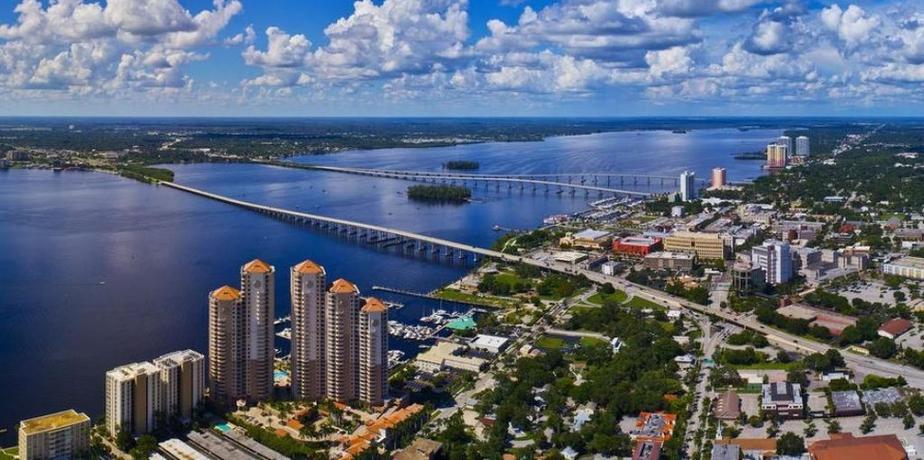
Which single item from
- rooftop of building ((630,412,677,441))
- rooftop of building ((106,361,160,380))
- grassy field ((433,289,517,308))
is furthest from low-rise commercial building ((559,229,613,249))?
rooftop of building ((106,361,160,380))

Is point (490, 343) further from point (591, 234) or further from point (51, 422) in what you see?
point (591, 234)

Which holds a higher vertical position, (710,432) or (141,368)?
(141,368)

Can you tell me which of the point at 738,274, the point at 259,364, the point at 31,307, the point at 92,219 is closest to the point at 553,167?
the point at 92,219

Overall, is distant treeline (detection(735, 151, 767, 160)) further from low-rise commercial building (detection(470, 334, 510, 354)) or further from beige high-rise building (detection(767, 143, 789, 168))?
low-rise commercial building (detection(470, 334, 510, 354))

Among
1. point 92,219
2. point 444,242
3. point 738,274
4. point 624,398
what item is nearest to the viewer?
point 624,398

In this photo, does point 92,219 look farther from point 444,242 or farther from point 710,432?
point 710,432

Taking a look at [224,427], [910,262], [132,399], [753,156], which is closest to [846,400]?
[224,427]
